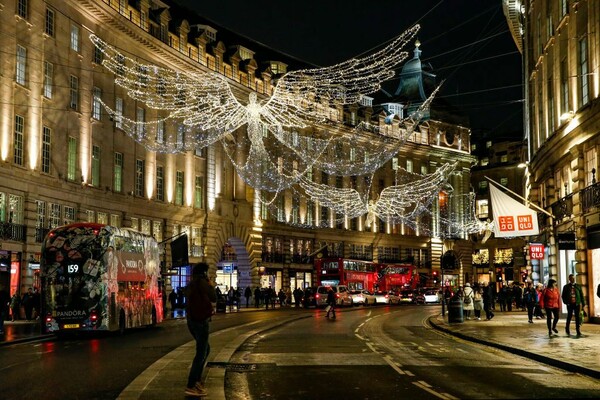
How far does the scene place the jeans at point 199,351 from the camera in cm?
1242

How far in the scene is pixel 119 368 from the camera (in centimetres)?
1702

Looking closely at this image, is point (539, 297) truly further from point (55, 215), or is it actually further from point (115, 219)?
point (115, 219)

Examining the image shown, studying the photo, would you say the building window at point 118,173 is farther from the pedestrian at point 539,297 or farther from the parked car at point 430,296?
the parked car at point 430,296

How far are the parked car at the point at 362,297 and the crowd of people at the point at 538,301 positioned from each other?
517 inches

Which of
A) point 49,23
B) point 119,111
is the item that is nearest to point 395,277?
point 119,111

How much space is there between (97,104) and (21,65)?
26.6ft

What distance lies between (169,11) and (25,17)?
72.7ft

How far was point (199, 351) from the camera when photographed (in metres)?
12.5

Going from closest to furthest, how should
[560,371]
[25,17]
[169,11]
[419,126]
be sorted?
[560,371] < [25,17] < [169,11] < [419,126]

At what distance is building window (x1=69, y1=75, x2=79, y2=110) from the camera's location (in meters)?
45.0

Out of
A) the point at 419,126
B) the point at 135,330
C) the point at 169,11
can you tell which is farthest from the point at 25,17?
the point at 419,126

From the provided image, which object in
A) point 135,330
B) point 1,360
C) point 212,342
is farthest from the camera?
point 135,330

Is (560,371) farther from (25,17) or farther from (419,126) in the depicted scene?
(419,126)

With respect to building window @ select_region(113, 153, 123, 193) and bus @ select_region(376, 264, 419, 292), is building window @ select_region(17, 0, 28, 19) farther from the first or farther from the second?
bus @ select_region(376, 264, 419, 292)
